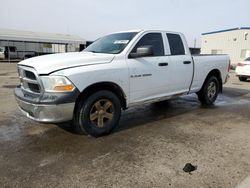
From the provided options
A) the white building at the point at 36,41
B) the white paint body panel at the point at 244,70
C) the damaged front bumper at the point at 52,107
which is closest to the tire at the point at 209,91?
the damaged front bumper at the point at 52,107

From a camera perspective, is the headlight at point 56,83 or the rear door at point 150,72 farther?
the rear door at point 150,72

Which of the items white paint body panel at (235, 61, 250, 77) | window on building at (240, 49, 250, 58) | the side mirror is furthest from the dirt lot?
window on building at (240, 49, 250, 58)

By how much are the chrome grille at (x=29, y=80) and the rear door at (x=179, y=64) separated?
277cm

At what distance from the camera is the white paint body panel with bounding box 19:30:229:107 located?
152 inches

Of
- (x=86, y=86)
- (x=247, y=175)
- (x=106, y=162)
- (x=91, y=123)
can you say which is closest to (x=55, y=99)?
(x=86, y=86)

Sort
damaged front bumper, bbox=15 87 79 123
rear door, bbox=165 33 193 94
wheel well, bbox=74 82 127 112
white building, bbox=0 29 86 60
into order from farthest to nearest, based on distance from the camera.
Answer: white building, bbox=0 29 86 60, rear door, bbox=165 33 193 94, wheel well, bbox=74 82 127 112, damaged front bumper, bbox=15 87 79 123

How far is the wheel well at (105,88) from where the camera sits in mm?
4012

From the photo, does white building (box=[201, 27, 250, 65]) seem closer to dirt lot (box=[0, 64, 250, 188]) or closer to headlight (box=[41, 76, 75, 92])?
dirt lot (box=[0, 64, 250, 188])

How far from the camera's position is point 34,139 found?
4227 millimetres

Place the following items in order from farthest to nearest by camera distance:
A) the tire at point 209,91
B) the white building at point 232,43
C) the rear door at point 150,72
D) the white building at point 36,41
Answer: the white building at point 36,41, the white building at point 232,43, the tire at point 209,91, the rear door at point 150,72

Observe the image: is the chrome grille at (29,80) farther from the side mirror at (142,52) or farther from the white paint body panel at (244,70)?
the white paint body panel at (244,70)

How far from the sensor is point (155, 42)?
5.20 metres

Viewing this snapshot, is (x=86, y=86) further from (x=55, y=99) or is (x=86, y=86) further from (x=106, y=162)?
(x=106, y=162)

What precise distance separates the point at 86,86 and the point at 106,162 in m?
1.24
